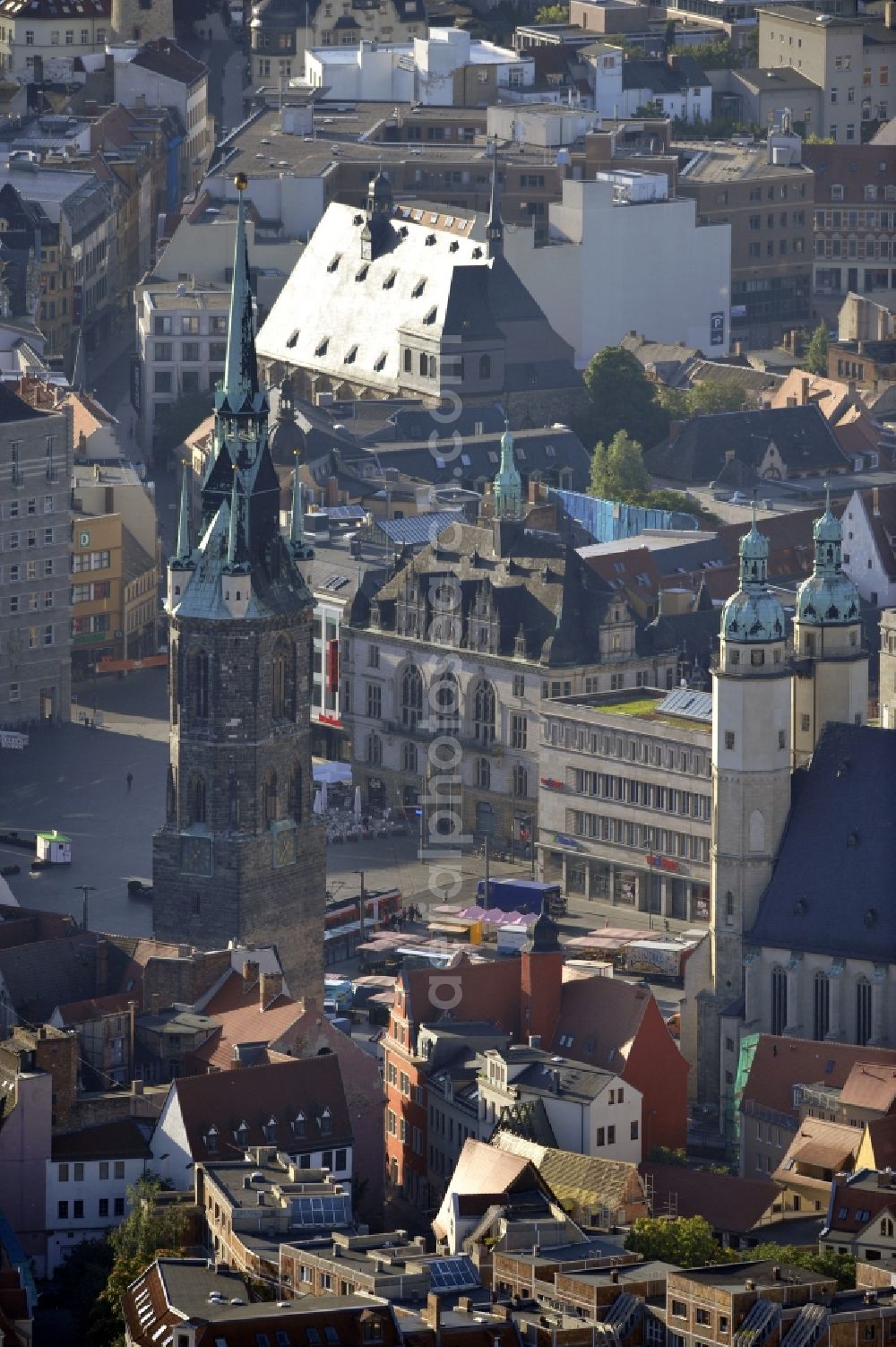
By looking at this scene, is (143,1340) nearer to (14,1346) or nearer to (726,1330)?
(14,1346)

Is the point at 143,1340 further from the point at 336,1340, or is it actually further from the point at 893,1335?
the point at 893,1335

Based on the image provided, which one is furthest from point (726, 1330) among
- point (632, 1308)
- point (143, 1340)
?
point (143, 1340)

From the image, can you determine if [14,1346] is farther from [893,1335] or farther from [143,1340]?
[893,1335]

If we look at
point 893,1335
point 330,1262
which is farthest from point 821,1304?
point 330,1262

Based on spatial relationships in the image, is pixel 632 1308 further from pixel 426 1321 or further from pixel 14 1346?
pixel 14 1346

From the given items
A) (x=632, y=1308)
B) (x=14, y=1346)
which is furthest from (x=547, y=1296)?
(x=14, y=1346)
